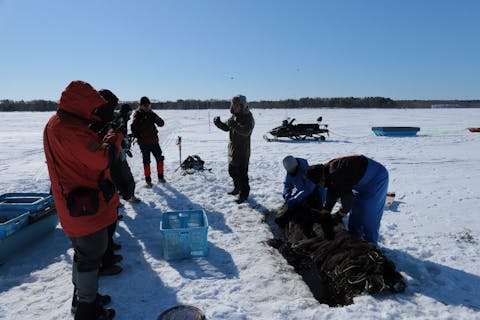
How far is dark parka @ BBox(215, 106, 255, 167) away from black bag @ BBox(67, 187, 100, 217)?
11.0 ft

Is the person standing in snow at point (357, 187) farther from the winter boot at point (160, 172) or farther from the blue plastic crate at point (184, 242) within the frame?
the winter boot at point (160, 172)

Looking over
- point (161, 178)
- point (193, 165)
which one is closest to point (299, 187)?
point (161, 178)

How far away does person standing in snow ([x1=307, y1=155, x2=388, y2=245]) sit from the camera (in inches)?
142

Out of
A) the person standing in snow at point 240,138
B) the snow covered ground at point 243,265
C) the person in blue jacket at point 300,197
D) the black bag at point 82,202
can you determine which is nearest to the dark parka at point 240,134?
the person standing in snow at point 240,138

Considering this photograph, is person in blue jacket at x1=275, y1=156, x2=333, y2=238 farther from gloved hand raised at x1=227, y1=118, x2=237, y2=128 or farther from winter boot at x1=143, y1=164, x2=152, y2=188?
winter boot at x1=143, y1=164, x2=152, y2=188

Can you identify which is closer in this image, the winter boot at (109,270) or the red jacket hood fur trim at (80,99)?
the red jacket hood fur trim at (80,99)

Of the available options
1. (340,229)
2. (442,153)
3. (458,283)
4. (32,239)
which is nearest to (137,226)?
(32,239)

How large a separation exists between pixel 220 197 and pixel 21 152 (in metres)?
9.42

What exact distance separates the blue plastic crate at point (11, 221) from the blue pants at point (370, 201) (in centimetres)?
380

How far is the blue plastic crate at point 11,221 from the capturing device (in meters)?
3.60

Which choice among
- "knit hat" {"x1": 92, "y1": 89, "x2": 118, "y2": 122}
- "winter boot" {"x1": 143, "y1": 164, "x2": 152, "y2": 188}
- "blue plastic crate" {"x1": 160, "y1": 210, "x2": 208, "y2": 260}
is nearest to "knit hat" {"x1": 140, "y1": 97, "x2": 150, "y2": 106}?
"winter boot" {"x1": 143, "y1": 164, "x2": 152, "y2": 188}

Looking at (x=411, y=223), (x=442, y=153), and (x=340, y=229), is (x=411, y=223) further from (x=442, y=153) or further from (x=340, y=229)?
(x=442, y=153)

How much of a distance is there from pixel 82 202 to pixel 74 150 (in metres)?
0.38

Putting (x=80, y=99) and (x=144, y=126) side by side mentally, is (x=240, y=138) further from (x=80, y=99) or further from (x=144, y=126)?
(x=80, y=99)
